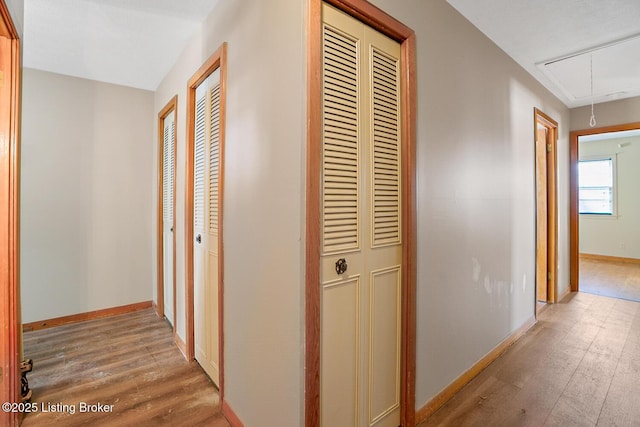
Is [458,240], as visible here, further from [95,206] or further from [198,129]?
[95,206]

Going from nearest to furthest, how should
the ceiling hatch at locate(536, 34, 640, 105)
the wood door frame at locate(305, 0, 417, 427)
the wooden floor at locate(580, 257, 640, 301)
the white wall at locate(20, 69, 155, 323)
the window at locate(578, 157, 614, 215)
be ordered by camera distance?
the wood door frame at locate(305, 0, 417, 427) < the ceiling hatch at locate(536, 34, 640, 105) < the white wall at locate(20, 69, 155, 323) < the wooden floor at locate(580, 257, 640, 301) < the window at locate(578, 157, 614, 215)

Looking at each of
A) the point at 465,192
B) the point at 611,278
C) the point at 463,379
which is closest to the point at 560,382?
the point at 463,379

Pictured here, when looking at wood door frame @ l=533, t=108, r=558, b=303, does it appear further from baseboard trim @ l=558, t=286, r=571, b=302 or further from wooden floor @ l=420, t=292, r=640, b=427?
wooden floor @ l=420, t=292, r=640, b=427

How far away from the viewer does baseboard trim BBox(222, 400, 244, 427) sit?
61.6 inches

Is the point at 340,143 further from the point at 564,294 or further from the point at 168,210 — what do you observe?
the point at 564,294

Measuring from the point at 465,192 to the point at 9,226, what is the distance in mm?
2689

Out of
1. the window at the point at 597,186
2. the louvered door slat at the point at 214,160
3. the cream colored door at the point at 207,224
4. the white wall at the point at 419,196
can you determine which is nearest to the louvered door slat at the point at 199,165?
the cream colored door at the point at 207,224

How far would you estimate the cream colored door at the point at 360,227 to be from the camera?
1230 millimetres

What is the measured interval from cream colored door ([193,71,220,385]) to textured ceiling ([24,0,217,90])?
17.8 inches

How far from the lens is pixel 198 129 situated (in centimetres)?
220

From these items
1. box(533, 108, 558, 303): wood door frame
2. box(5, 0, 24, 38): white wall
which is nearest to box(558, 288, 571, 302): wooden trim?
box(533, 108, 558, 303): wood door frame

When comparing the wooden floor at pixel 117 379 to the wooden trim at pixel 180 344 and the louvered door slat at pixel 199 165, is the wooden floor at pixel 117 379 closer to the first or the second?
the wooden trim at pixel 180 344

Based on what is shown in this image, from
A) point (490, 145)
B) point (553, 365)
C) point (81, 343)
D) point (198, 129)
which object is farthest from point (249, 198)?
point (553, 365)

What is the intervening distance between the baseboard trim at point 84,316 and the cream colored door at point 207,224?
154 cm
